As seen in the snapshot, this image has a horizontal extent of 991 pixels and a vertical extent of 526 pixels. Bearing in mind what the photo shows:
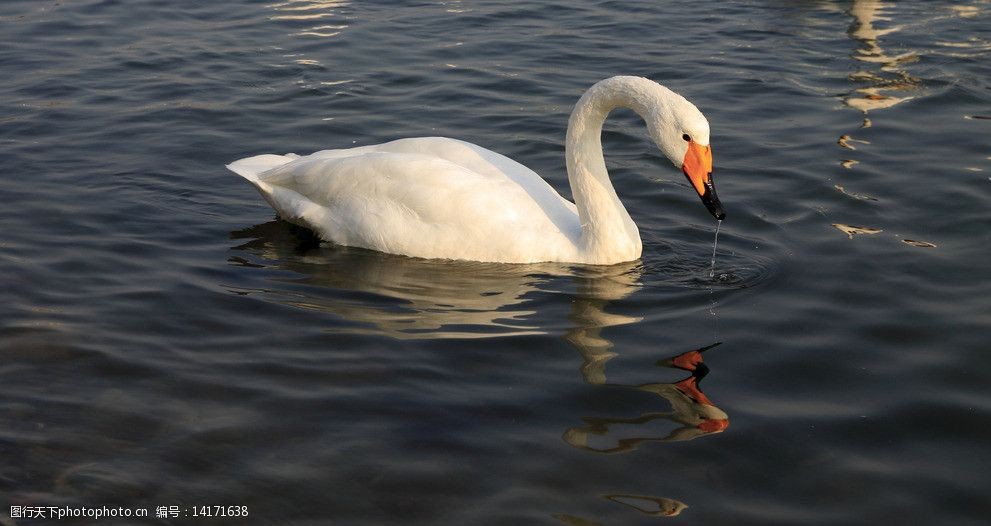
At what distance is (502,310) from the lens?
24.8ft

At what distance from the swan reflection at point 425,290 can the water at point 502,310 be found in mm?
26

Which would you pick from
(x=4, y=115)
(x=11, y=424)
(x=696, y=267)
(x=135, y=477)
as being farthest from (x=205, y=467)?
(x=4, y=115)

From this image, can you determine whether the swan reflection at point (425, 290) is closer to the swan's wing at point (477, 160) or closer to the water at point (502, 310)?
the water at point (502, 310)

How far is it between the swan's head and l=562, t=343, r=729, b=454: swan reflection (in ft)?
4.82

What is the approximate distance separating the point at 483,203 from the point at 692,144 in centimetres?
140

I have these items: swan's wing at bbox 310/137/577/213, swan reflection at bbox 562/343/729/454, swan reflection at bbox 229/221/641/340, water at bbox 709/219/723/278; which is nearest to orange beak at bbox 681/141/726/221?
water at bbox 709/219/723/278

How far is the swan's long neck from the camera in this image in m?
8.19

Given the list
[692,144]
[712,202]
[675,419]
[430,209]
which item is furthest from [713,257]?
[675,419]

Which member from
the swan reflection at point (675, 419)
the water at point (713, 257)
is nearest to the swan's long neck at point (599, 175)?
the water at point (713, 257)

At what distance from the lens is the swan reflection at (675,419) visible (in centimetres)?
596

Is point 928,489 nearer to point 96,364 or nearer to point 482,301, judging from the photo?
point 482,301

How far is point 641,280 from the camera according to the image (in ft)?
26.6

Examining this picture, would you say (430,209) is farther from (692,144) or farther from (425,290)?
(692,144)

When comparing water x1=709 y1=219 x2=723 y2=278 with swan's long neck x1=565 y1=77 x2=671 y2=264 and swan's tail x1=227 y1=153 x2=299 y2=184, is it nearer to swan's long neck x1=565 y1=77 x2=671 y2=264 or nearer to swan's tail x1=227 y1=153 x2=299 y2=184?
swan's long neck x1=565 y1=77 x2=671 y2=264
